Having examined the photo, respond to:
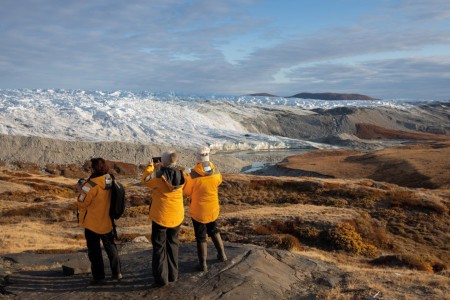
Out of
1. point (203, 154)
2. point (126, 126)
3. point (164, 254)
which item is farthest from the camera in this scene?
point (126, 126)

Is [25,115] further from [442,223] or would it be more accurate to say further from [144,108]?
[442,223]

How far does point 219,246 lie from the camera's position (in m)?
10.5

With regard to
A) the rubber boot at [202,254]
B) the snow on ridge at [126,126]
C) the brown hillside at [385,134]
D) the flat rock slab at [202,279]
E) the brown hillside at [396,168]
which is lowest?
the brown hillside at [396,168]

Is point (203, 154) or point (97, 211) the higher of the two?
point (203, 154)

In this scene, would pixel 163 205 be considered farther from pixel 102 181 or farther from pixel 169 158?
pixel 102 181

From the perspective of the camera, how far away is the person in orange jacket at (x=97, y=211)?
29.3 ft

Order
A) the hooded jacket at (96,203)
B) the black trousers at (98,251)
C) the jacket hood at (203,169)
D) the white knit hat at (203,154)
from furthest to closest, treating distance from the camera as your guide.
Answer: the jacket hood at (203,169)
the white knit hat at (203,154)
the black trousers at (98,251)
the hooded jacket at (96,203)

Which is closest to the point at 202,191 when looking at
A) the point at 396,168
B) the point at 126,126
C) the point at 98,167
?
the point at 98,167

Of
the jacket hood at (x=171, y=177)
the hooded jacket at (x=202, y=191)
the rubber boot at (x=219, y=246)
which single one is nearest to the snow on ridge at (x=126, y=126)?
the rubber boot at (x=219, y=246)

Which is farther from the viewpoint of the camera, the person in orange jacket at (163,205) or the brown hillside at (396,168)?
the brown hillside at (396,168)

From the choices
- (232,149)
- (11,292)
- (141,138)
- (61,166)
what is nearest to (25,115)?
(141,138)

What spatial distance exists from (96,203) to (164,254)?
5.41 ft

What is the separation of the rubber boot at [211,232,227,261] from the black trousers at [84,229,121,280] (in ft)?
7.08

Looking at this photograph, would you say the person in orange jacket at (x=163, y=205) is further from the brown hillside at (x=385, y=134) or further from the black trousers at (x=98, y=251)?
the brown hillside at (x=385, y=134)
